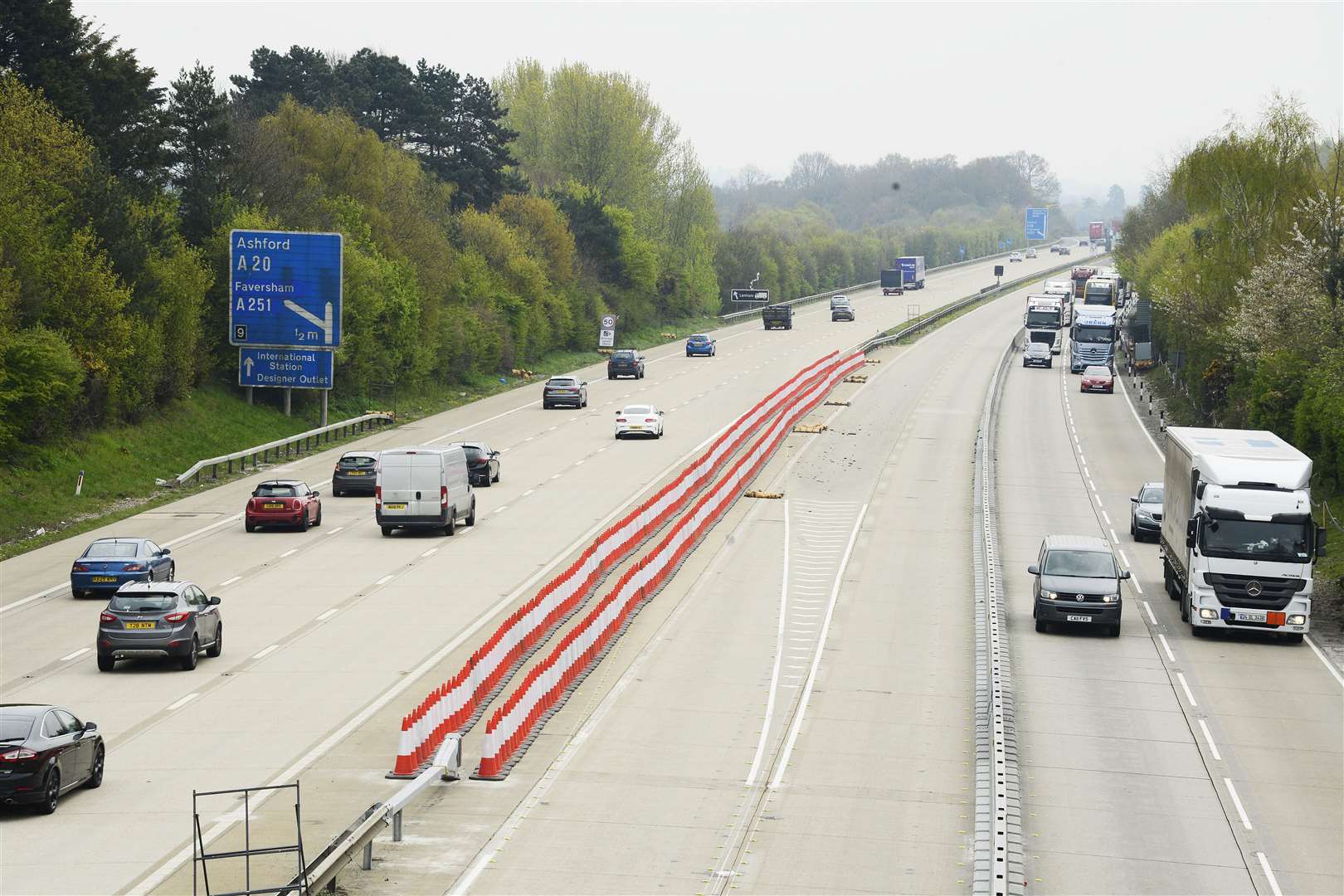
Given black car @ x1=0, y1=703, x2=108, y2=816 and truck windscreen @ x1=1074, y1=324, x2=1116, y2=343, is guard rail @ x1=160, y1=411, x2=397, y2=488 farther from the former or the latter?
truck windscreen @ x1=1074, y1=324, x2=1116, y2=343

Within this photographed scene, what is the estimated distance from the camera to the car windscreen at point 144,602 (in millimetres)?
27219

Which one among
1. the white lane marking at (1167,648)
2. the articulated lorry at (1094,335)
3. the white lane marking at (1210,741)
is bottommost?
the white lane marking at (1210,741)

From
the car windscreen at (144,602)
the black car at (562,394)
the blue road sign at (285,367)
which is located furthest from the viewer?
the black car at (562,394)

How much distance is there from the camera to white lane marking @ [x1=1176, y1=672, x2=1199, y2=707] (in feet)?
88.8

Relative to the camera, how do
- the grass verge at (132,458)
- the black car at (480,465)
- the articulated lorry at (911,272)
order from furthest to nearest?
the articulated lorry at (911,272)
the black car at (480,465)
the grass verge at (132,458)

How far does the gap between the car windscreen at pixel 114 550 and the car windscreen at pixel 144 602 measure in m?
7.02

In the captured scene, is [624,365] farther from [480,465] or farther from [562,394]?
[480,465]

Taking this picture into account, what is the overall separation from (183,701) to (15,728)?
6.49 metres

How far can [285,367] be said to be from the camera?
185 feet

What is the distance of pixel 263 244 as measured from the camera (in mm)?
55938

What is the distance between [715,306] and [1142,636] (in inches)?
4000

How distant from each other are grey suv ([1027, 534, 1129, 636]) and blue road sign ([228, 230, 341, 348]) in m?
30.7

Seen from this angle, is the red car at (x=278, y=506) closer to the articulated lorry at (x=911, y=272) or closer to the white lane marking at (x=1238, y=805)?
the white lane marking at (x=1238, y=805)

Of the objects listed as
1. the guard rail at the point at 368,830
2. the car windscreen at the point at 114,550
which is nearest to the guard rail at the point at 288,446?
the car windscreen at the point at 114,550
